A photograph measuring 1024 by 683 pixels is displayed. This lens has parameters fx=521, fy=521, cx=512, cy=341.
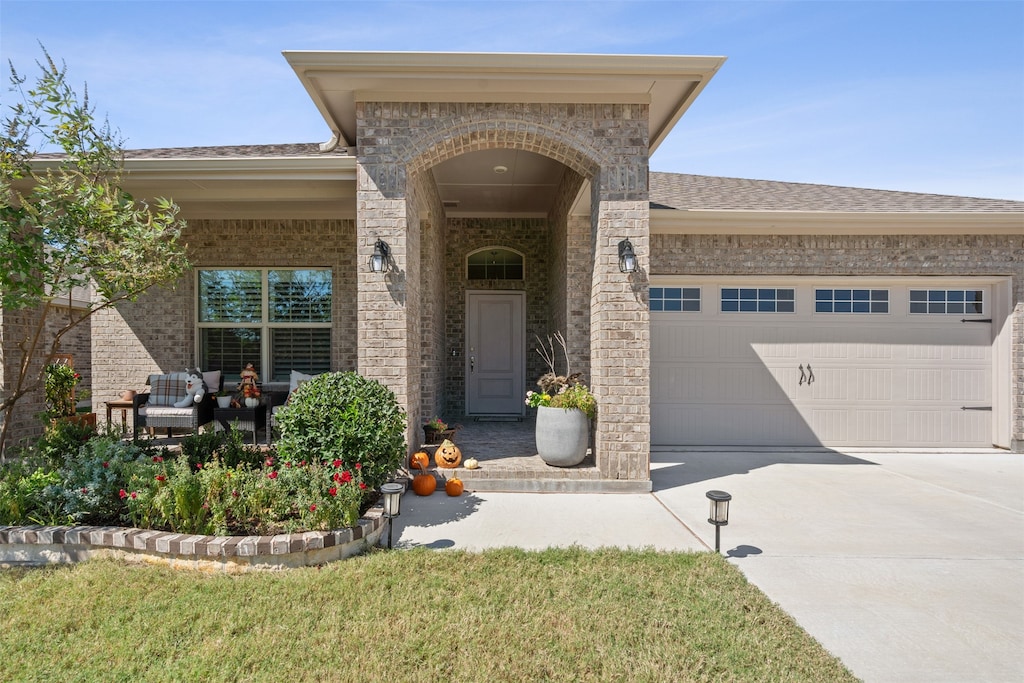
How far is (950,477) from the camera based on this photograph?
6035 millimetres

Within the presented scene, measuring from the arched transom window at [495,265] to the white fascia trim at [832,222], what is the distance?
2.80 metres

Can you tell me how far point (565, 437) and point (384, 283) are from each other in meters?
2.40

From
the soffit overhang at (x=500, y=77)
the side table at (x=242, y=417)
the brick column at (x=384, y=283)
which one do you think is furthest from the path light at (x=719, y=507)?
the side table at (x=242, y=417)

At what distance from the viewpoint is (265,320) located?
8.02 meters

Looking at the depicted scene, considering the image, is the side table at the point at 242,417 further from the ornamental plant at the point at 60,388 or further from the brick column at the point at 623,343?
the brick column at the point at 623,343

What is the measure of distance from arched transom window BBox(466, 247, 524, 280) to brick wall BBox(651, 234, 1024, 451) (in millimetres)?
2724

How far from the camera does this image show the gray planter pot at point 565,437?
5312 millimetres

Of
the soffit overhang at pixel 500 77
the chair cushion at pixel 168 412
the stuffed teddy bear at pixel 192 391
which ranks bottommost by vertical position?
the chair cushion at pixel 168 412

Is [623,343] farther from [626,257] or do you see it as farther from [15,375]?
[15,375]

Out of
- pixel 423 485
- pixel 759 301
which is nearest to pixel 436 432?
pixel 423 485

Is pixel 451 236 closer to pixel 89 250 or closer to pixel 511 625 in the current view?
pixel 89 250

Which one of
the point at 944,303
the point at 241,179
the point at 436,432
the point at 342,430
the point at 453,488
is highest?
the point at 241,179

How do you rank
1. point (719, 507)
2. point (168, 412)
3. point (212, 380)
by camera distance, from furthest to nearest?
1. point (212, 380)
2. point (168, 412)
3. point (719, 507)

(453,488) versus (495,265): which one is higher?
(495,265)
